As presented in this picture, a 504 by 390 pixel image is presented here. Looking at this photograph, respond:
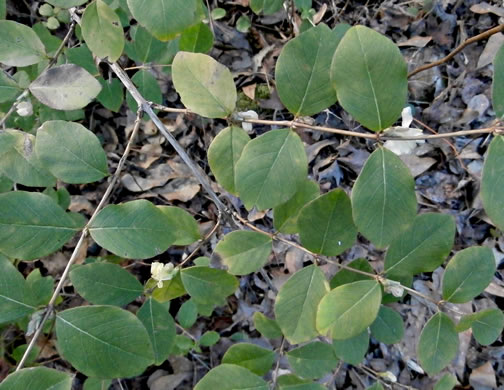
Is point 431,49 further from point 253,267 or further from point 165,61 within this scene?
point 253,267

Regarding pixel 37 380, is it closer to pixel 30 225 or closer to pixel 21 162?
pixel 30 225

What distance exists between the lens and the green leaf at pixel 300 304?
1110 millimetres

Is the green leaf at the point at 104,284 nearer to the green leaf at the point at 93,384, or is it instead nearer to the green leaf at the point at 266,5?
the green leaf at the point at 93,384

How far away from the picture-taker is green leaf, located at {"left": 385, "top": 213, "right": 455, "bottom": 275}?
1.22 m

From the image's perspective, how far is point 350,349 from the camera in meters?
1.40

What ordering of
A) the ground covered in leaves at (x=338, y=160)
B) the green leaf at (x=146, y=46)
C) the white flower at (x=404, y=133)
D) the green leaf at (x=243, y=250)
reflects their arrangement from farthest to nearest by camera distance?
the ground covered in leaves at (x=338, y=160)
the green leaf at (x=146, y=46)
the green leaf at (x=243, y=250)
the white flower at (x=404, y=133)

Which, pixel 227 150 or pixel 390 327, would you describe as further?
pixel 390 327

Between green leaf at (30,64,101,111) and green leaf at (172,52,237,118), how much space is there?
0.28 metres

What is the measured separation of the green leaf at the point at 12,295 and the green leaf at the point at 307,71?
2.60 ft

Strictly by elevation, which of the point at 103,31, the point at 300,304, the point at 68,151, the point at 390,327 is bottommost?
the point at 390,327

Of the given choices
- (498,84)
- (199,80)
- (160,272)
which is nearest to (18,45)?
(199,80)

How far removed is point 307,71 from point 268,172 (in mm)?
240

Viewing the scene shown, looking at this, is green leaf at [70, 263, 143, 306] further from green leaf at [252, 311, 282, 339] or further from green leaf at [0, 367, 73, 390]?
green leaf at [252, 311, 282, 339]

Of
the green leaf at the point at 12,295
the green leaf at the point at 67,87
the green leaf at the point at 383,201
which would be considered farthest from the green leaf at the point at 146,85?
the green leaf at the point at 383,201
